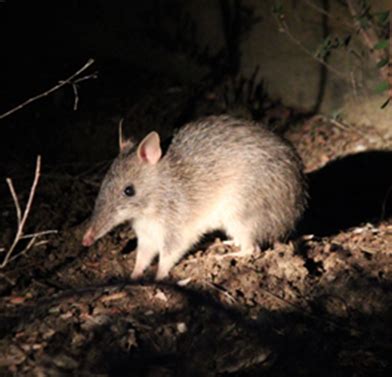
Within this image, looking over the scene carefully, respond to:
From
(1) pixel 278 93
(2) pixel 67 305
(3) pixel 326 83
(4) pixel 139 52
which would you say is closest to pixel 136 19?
(4) pixel 139 52

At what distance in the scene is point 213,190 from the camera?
484 cm

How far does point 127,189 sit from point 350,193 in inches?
106

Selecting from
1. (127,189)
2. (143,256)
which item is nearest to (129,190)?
(127,189)

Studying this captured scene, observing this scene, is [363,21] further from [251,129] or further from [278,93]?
[278,93]

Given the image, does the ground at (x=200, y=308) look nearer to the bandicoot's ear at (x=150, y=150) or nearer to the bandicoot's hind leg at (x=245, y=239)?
the bandicoot's hind leg at (x=245, y=239)

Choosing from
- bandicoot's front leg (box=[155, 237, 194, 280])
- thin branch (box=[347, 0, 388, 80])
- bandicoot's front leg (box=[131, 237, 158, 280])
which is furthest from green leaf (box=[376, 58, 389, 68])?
bandicoot's front leg (box=[131, 237, 158, 280])

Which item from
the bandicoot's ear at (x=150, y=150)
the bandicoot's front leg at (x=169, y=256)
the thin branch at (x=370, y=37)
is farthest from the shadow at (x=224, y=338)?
the thin branch at (x=370, y=37)

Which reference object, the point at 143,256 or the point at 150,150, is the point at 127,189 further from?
the point at 143,256

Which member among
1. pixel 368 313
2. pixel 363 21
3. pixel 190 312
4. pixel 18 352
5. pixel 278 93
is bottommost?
pixel 18 352

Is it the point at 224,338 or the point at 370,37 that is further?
the point at 370,37

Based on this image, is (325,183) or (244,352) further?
(325,183)

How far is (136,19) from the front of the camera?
775 cm

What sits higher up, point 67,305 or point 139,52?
point 139,52

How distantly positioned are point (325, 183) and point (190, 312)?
2981 millimetres
